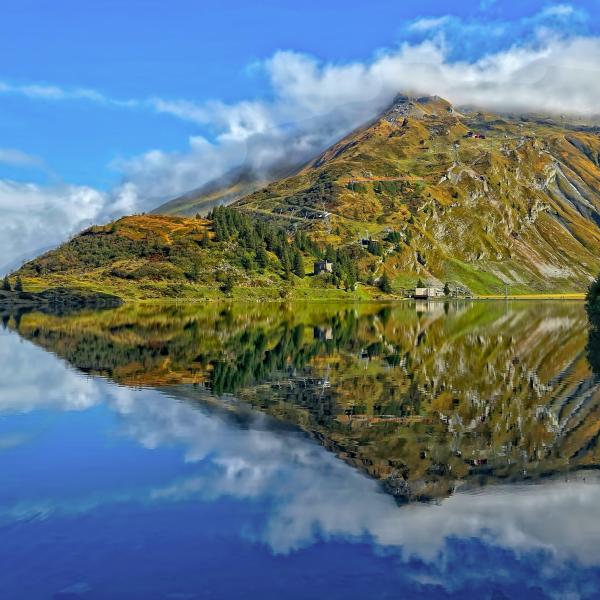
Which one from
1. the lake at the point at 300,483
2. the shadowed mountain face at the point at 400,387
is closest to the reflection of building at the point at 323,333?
the shadowed mountain face at the point at 400,387

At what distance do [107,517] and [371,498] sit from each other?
1281 cm

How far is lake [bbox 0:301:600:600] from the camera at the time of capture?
25.4m

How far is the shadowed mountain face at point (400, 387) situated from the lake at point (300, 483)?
0.30 m

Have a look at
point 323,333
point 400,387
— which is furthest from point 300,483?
point 323,333

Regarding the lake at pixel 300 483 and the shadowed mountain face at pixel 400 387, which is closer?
the lake at pixel 300 483

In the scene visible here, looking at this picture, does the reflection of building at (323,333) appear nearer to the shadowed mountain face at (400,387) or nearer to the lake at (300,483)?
the shadowed mountain face at (400,387)

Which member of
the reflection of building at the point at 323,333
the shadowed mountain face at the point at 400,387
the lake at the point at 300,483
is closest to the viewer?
the lake at the point at 300,483

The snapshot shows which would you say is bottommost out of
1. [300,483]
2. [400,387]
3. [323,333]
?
[400,387]

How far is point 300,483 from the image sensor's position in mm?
36281

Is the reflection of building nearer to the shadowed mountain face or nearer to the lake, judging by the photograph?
the shadowed mountain face

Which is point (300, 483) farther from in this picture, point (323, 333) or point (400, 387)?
point (323, 333)

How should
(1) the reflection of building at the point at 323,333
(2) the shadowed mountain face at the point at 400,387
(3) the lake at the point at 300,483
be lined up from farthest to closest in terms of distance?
(1) the reflection of building at the point at 323,333 → (2) the shadowed mountain face at the point at 400,387 → (3) the lake at the point at 300,483

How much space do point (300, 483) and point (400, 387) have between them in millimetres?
33377

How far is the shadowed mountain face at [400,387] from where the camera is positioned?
4128cm
